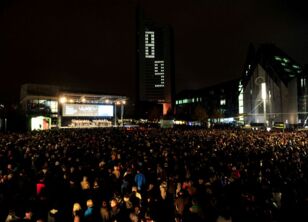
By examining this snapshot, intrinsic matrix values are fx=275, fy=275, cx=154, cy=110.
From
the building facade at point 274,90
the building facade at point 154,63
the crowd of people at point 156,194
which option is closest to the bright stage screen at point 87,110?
the building facade at point 274,90

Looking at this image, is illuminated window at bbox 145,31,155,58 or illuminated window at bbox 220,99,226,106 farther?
illuminated window at bbox 145,31,155,58

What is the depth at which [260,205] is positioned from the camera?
23.0 feet

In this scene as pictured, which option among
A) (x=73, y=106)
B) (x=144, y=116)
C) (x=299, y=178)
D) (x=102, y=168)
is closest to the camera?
(x=299, y=178)

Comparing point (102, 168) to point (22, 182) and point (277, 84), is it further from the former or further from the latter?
point (277, 84)

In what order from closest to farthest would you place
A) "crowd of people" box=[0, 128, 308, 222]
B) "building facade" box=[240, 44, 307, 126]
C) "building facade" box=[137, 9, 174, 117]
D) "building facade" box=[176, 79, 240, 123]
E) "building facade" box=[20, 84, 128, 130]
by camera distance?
"crowd of people" box=[0, 128, 308, 222]
"building facade" box=[20, 84, 128, 130]
"building facade" box=[240, 44, 307, 126]
"building facade" box=[176, 79, 240, 123]
"building facade" box=[137, 9, 174, 117]

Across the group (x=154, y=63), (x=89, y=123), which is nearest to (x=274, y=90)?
(x=89, y=123)

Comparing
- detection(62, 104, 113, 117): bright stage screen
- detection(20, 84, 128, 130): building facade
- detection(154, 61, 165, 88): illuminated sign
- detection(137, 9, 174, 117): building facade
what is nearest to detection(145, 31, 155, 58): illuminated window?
detection(137, 9, 174, 117): building facade

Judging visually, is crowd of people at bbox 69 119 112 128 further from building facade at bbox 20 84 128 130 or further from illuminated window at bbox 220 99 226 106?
illuminated window at bbox 220 99 226 106

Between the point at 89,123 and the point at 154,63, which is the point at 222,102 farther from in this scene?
the point at 89,123

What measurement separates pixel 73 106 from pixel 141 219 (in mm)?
47389

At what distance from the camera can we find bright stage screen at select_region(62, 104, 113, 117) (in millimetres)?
50500

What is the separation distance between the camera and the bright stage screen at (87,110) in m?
50.5

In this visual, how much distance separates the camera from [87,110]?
2082 inches

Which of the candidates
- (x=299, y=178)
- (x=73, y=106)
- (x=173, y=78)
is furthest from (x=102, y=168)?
(x=173, y=78)
